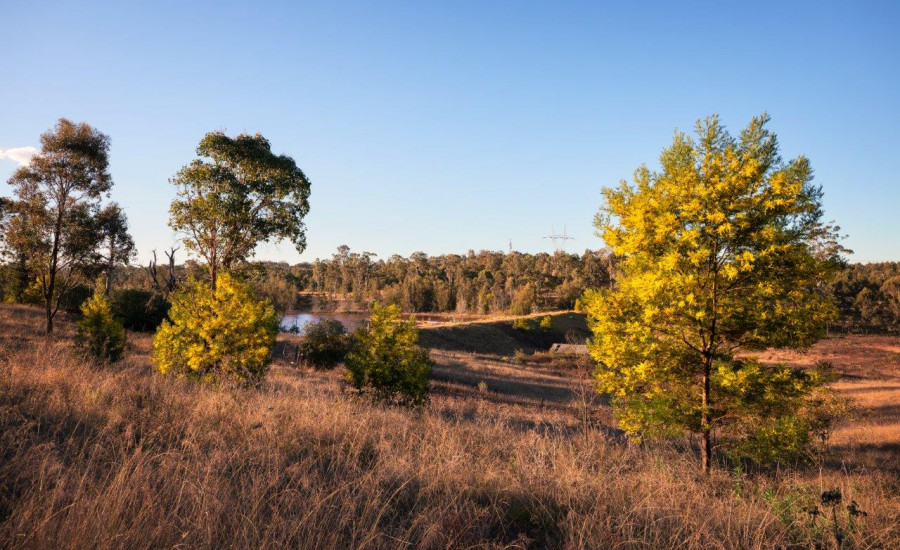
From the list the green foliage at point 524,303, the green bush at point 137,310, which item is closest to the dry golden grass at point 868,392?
the green bush at point 137,310

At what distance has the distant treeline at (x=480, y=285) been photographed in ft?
237

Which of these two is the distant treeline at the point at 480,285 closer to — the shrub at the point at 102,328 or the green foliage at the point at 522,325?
the green foliage at the point at 522,325

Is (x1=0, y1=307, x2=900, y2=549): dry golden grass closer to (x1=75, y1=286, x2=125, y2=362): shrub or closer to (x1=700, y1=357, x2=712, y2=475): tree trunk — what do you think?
(x1=700, y1=357, x2=712, y2=475): tree trunk

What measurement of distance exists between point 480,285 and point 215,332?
104 m

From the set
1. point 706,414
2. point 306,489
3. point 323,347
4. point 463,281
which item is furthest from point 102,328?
point 463,281

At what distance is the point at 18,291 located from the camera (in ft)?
126

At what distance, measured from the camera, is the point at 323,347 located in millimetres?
25859

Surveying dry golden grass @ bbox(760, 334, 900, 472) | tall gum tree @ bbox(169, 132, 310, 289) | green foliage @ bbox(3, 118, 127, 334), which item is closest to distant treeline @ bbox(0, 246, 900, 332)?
dry golden grass @ bbox(760, 334, 900, 472)

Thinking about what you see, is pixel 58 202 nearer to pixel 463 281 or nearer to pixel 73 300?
pixel 73 300

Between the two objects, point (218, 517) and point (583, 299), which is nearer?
point (218, 517)

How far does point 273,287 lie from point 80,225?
75373 millimetres

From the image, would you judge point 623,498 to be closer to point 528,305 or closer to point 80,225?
point 80,225

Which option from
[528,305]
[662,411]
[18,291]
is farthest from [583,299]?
[528,305]

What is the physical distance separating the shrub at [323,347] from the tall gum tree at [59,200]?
11.6 m
